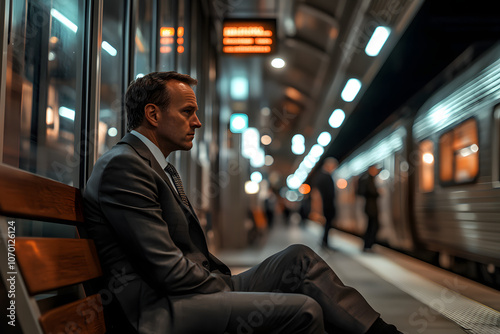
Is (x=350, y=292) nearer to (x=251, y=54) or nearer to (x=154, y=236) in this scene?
(x=154, y=236)

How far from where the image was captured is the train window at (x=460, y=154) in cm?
602

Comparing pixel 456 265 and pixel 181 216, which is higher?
pixel 181 216

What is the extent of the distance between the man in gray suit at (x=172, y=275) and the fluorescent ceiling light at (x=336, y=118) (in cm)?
1195

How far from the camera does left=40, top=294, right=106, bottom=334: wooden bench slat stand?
51.9 inches

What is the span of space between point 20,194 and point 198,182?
273 inches

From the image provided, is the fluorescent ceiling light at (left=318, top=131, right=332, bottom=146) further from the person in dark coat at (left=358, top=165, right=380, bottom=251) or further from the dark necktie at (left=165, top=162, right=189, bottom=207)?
the dark necktie at (left=165, top=162, right=189, bottom=207)

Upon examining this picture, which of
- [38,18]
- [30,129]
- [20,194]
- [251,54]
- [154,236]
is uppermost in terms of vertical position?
[251,54]

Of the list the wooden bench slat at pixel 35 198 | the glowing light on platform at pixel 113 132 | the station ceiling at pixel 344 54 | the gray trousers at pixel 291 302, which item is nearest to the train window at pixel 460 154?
the station ceiling at pixel 344 54

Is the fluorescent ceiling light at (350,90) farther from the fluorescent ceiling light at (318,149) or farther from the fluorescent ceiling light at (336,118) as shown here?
the fluorescent ceiling light at (318,149)

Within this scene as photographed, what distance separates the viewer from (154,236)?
68.8 inches

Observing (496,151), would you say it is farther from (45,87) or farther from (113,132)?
(45,87)

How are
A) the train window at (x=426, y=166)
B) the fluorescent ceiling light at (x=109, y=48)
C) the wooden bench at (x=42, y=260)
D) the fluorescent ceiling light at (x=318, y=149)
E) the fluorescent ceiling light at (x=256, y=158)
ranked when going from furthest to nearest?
the fluorescent ceiling light at (x=318, y=149)
the fluorescent ceiling light at (x=256, y=158)
the train window at (x=426, y=166)
the fluorescent ceiling light at (x=109, y=48)
the wooden bench at (x=42, y=260)

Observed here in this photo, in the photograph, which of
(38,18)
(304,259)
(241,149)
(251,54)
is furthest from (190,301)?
(241,149)

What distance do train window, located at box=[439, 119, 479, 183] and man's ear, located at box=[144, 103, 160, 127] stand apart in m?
4.70
